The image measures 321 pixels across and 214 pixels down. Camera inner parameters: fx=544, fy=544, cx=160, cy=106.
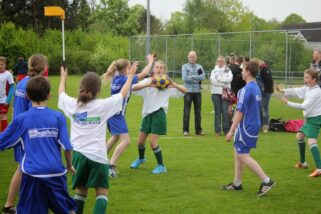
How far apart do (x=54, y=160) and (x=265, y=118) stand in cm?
1148

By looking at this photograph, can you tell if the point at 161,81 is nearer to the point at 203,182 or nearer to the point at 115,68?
the point at 115,68

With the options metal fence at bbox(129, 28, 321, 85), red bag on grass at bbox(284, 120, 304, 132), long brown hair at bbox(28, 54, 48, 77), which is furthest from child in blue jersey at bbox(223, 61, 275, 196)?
metal fence at bbox(129, 28, 321, 85)

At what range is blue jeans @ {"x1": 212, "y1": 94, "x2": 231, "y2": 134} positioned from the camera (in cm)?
1497

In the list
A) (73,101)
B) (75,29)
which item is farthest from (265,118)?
(75,29)

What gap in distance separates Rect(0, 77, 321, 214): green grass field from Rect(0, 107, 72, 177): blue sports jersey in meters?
2.13

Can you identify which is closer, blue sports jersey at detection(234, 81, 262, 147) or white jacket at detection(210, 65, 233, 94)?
blue sports jersey at detection(234, 81, 262, 147)

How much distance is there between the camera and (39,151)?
5.17 metres

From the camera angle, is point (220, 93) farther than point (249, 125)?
Yes

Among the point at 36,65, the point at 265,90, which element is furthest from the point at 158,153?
the point at 265,90

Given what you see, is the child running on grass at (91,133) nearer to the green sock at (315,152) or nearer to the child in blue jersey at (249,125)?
the child in blue jersey at (249,125)

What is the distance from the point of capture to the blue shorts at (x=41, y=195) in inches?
202

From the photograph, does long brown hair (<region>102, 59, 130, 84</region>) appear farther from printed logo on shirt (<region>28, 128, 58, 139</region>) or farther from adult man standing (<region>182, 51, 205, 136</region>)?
adult man standing (<region>182, 51, 205, 136</region>)

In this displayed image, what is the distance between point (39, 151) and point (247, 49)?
87.8ft

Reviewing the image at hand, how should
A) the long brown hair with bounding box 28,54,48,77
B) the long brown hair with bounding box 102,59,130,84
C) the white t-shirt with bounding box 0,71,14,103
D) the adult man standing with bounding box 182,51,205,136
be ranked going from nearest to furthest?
the long brown hair with bounding box 28,54,48,77 < the long brown hair with bounding box 102,59,130,84 < the white t-shirt with bounding box 0,71,14,103 < the adult man standing with bounding box 182,51,205,136
